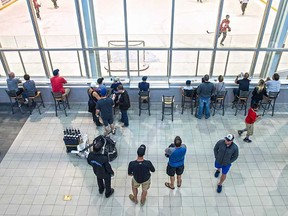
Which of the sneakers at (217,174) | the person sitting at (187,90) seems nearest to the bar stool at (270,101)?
the person sitting at (187,90)

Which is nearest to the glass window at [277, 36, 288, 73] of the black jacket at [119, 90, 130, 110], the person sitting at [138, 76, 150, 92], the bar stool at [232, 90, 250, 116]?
the bar stool at [232, 90, 250, 116]

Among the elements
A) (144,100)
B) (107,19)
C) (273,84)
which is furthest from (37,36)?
(273,84)

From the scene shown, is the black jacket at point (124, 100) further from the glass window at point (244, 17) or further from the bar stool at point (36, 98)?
the glass window at point (244, 17)

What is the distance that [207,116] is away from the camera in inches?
286

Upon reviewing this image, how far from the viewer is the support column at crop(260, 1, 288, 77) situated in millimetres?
6797

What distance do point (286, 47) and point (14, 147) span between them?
804cm

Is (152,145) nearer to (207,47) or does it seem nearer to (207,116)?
(207,116)

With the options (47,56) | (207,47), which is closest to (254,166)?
(207,47)

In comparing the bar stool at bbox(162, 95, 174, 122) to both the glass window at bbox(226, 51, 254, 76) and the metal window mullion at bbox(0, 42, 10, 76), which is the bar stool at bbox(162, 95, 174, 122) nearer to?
the glass window at bbox(226, 51, 254, 76)

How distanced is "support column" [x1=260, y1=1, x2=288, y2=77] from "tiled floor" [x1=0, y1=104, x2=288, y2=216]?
1.33 meters

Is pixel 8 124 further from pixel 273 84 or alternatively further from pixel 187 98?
pixel 273 84

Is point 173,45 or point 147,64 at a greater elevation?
point 173,45

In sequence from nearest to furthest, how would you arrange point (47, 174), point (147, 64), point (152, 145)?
1. point (47, 174)
2. point (152, 145)
3. point (147, 64)

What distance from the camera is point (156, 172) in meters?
5.68
